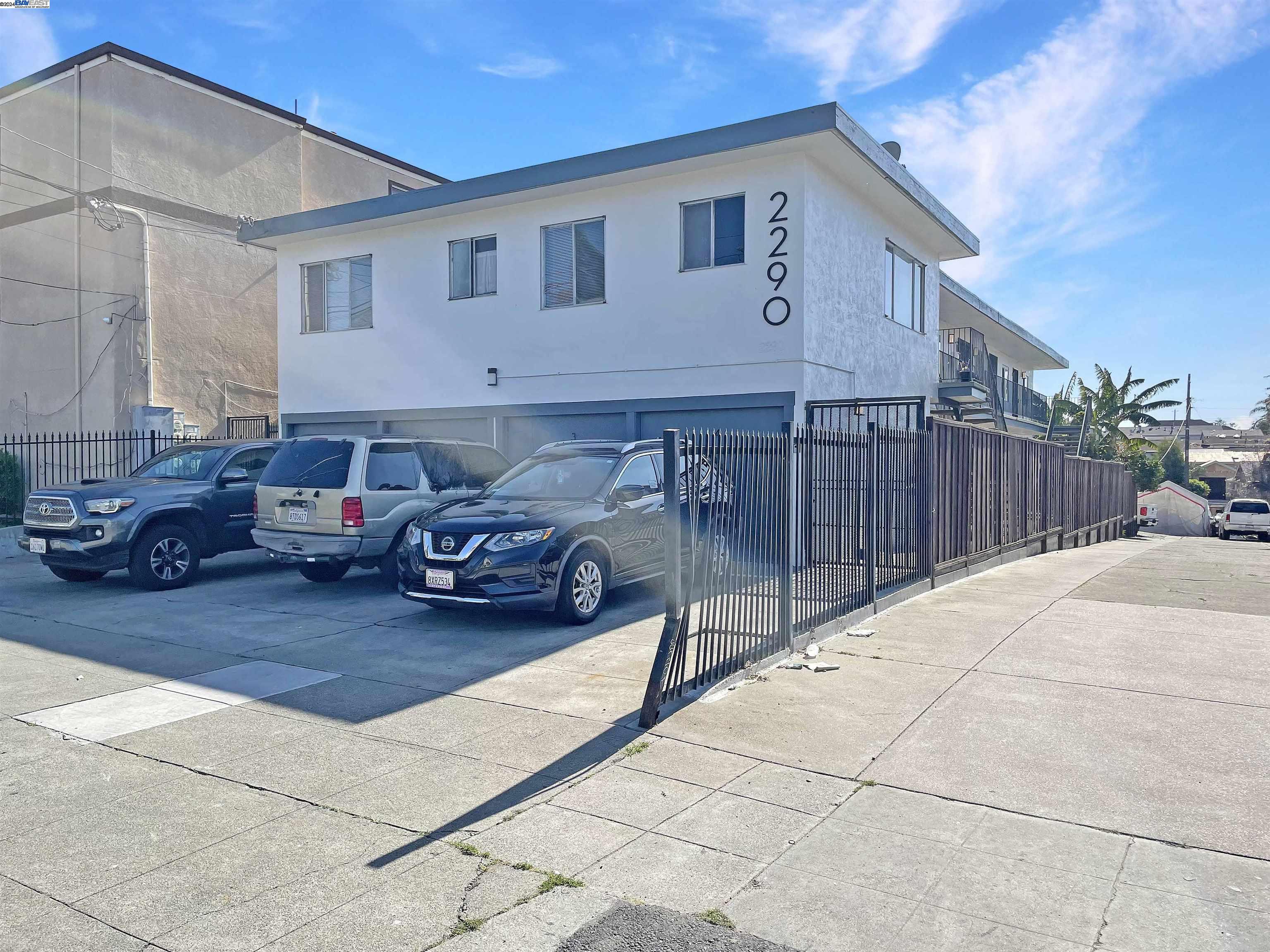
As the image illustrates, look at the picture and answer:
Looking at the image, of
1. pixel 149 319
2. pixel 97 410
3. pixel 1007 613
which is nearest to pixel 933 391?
pixel 1007 613

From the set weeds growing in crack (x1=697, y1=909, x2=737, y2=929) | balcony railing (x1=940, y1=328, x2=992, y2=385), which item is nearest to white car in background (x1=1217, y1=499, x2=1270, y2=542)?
balcony railing (x1=940, y1=328, x2=992, y2=385)

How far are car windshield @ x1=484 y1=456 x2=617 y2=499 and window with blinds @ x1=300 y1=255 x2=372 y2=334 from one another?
9025mm

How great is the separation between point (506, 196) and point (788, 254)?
496 cm

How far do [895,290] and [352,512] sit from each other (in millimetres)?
11120

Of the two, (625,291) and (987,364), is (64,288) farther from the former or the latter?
(987,364)

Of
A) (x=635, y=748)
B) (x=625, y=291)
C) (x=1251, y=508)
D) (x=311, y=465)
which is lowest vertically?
(x=1251, y=508)

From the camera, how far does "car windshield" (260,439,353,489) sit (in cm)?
1046

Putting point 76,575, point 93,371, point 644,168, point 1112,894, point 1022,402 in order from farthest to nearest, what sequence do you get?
point 1022,402 < point 93,371 < point 644,168 < point 76,575 < point 1112,894

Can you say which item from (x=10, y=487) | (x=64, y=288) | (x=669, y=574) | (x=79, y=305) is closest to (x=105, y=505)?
(x=669, y=574)

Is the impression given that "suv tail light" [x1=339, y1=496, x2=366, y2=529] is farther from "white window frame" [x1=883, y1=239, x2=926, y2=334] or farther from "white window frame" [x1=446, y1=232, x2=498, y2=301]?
Answer: "white window frame" [x1=883, y1=239, x2=926, y2=334]

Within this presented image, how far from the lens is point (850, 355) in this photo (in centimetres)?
1499

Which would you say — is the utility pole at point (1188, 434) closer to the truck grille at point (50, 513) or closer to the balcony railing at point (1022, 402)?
the balcony railing at point (1022, 402)

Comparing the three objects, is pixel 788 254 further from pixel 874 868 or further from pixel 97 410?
pixel 97 410

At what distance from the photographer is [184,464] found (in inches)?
480
